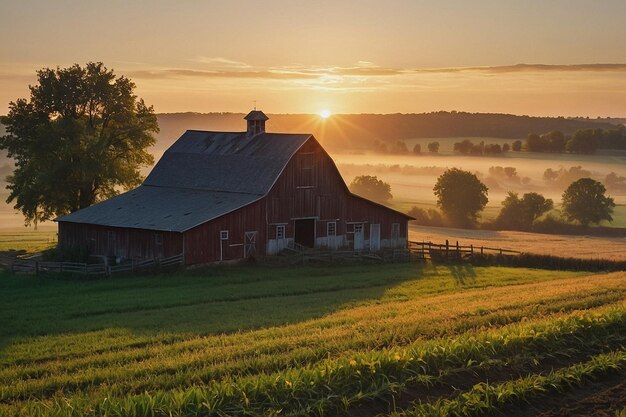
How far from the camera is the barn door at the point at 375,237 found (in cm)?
5578

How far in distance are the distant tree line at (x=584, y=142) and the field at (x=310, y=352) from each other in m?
131

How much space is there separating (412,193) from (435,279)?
9920 centimetres

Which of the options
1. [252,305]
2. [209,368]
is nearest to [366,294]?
[252,305]

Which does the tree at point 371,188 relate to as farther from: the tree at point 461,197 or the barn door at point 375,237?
the barn door at point 375,237

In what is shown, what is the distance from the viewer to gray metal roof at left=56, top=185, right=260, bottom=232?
46.5 metres

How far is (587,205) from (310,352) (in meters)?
83.4

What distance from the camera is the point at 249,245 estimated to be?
48.5 meters

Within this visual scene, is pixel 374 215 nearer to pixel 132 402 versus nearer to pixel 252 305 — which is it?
pixel 252 305

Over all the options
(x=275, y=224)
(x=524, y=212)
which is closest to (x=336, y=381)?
(x=275, y=224)

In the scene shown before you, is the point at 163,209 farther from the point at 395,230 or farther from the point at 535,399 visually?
the point at 535,399

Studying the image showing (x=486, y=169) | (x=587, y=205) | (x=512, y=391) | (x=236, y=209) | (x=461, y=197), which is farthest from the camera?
(x=486, y=169)

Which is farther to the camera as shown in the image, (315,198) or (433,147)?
(433,147)

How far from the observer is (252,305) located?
32.7 meters

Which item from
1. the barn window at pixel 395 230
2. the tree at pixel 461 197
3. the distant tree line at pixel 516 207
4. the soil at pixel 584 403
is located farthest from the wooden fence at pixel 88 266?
the tree at pixel 461 197
